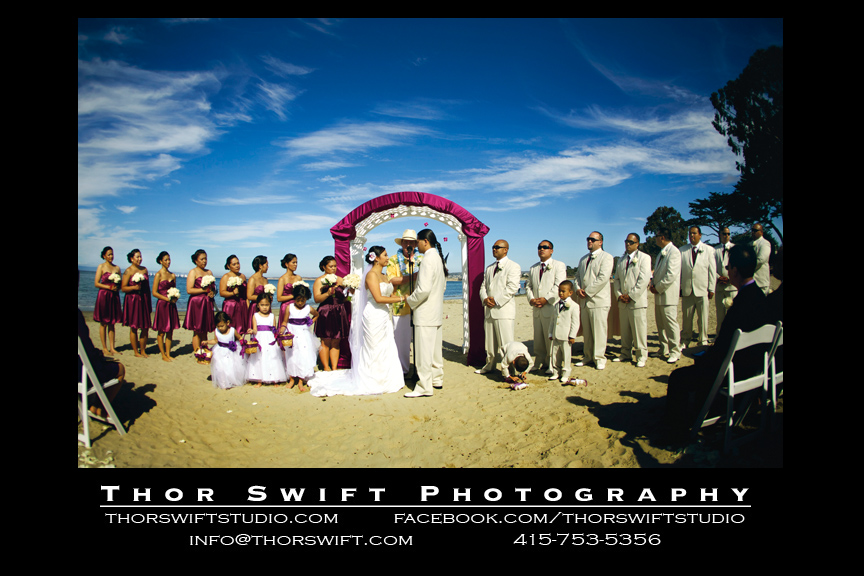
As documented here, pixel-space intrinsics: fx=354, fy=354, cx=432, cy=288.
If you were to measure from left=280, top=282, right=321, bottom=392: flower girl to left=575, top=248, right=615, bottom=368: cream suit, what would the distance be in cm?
480

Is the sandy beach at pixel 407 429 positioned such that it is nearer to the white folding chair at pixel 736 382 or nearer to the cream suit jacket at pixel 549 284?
the white folding chair at pixel 736 382

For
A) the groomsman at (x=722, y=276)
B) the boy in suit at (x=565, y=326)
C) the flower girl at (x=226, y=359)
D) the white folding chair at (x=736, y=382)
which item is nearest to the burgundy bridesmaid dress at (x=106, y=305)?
the flower girl at (x=226, y=359)

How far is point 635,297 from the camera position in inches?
247

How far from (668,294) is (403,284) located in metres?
4.90

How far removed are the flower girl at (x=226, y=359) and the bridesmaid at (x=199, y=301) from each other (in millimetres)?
1792

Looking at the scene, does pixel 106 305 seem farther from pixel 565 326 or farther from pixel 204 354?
pixel 565 326

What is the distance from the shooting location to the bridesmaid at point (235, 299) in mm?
6648

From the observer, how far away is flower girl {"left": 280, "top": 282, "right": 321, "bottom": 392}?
18.5 feet

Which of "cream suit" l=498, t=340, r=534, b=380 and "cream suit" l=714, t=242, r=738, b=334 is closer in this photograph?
"cream suit" l=498, t=340, r=534, b=380

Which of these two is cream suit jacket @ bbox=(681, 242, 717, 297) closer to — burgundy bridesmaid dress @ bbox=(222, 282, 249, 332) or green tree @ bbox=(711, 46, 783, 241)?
green tree @ bbox=(711, 46, 783, 241)

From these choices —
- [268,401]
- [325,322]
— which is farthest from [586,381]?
[268,401]

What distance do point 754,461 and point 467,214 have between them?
5300mm

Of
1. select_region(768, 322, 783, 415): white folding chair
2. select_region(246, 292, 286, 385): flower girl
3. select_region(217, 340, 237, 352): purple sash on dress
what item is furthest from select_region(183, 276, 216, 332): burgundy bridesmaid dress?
select_region(768, 322, 783, 415): white folding chair
